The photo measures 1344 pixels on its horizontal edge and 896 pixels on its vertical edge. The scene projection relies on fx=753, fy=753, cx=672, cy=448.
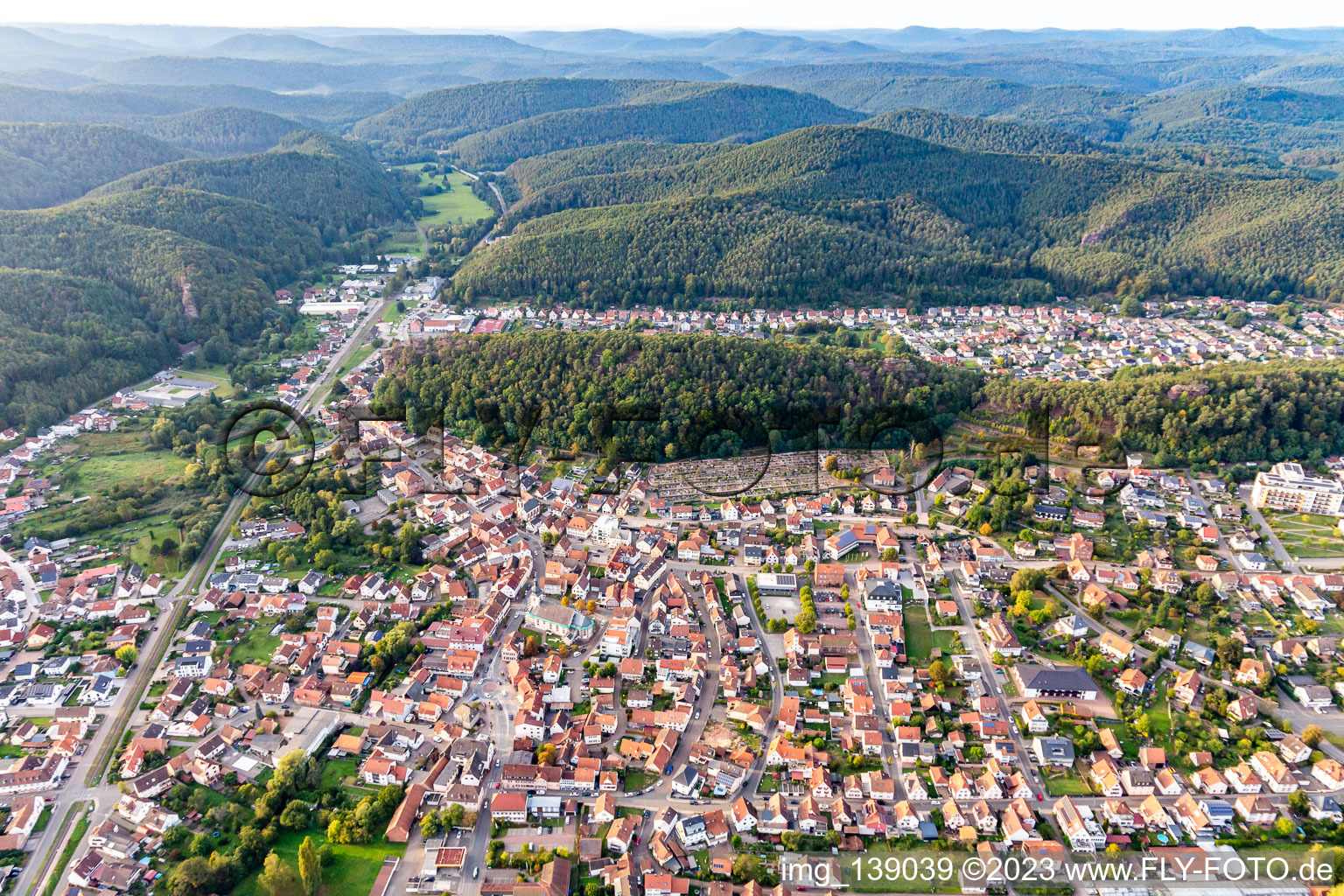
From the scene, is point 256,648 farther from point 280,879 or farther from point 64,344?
point 64,344

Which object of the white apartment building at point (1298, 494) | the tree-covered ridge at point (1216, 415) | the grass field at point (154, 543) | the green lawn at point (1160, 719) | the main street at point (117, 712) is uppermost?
the tree-covered ridge at point (1216, 415)

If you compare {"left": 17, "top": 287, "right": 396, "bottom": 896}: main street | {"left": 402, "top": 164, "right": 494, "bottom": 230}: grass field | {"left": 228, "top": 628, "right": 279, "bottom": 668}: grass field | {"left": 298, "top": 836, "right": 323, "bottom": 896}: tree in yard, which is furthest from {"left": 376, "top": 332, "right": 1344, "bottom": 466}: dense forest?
{"left": 402, "top": 164, "right": 494, "bottom": 230}: grass field

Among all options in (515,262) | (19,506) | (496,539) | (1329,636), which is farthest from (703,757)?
(515,262)

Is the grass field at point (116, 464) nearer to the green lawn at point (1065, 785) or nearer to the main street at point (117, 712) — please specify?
the main street at point (117, 712)

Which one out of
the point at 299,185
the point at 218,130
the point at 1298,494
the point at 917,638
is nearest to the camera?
the point at 917,638

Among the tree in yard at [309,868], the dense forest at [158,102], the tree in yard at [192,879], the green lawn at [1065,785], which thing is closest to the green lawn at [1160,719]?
the green lawn at [1065,785]

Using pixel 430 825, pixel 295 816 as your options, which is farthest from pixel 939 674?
pixel 295 816
